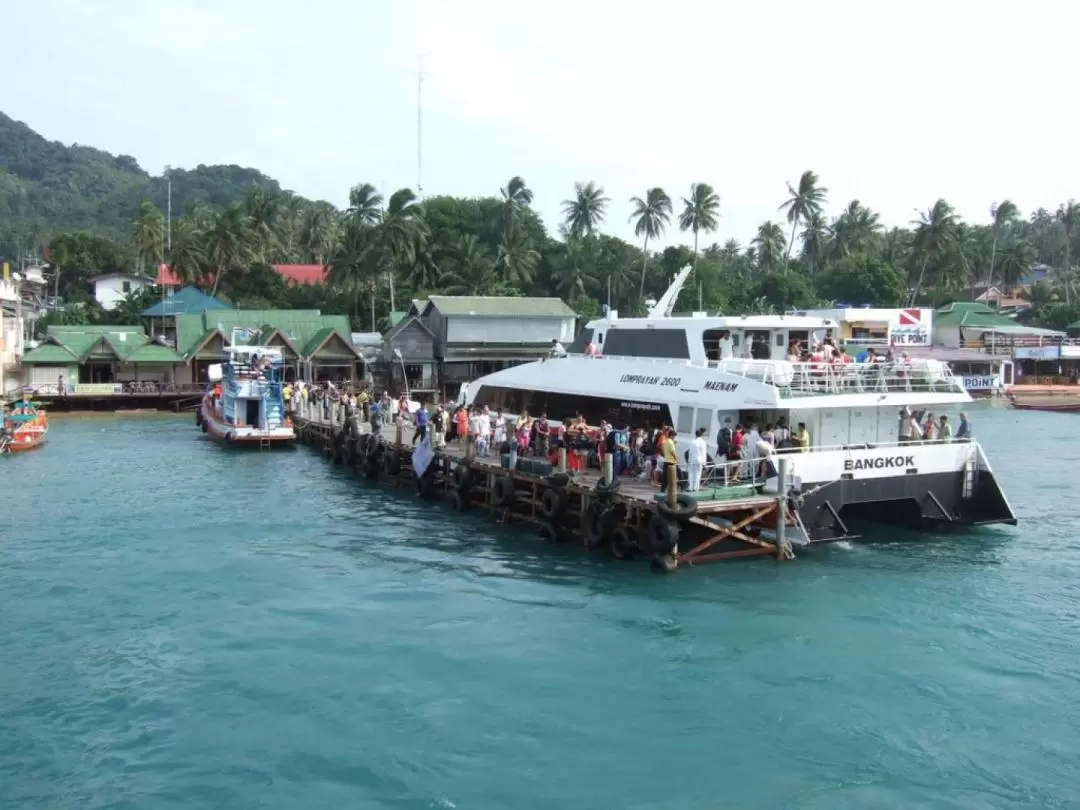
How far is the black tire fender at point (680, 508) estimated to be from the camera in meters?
18.3

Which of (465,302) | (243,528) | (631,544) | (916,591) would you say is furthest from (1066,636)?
(465,302)

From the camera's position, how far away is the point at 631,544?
64.5 ft

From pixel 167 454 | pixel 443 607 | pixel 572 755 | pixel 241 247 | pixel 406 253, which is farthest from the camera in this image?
pixel 241 247

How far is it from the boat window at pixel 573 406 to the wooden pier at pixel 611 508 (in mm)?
1767

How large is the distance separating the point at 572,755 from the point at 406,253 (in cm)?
5814

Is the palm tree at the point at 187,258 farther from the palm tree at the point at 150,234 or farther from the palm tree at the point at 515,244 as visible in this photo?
the palm tree at the point at 515,244

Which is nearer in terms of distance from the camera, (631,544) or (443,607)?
(443,607)

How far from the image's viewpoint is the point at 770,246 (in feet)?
293

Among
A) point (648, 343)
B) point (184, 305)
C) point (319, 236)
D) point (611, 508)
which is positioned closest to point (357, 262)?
point (184, 305)

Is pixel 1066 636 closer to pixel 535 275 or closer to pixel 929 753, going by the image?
pixel 929 753

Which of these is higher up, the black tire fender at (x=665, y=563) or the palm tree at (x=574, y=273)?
the palm tree at (x=574, y=273)

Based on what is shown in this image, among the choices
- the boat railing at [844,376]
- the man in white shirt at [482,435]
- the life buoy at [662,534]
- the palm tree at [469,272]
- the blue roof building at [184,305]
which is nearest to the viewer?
the life buoy at [662,534]

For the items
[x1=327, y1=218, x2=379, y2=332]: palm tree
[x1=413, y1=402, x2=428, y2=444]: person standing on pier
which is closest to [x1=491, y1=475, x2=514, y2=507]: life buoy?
[x1=413, y1=402, x2=428, y2=444]: person standing on pier

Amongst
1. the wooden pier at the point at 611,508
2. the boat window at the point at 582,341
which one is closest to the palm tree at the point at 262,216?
the boat window at the point at 582,341
